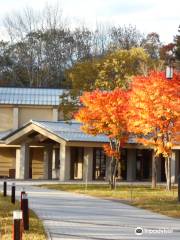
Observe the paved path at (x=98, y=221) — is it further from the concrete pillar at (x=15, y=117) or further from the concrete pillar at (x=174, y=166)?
the concrete pillar at (x=15, y=117)

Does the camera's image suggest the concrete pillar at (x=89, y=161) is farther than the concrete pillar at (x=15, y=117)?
No

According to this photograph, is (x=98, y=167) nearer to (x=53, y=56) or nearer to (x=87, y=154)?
(x=87, y=154)

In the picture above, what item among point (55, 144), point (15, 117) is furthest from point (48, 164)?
point (15, 117)

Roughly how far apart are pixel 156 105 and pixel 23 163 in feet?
62.4

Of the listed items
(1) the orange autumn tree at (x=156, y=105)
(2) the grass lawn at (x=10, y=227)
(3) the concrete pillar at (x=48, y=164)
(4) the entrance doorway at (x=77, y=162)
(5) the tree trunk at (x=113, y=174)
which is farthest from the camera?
(4) the entrance doorway at (x=77, y=162)

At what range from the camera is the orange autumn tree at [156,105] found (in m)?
32.0

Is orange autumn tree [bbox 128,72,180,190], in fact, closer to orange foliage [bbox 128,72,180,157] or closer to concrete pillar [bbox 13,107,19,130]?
orange foliage [bbox 128,72,180,157]

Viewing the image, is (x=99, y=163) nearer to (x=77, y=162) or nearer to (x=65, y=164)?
(x=77, y=162)

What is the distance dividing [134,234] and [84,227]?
160 centimetres

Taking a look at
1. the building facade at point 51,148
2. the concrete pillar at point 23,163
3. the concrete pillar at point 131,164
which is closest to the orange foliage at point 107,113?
the building facade at point 51,148

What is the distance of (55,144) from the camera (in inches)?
2050

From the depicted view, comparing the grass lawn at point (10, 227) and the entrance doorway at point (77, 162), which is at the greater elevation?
the entrance doorway at point (77, 162)

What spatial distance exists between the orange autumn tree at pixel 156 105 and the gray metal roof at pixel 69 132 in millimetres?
12904

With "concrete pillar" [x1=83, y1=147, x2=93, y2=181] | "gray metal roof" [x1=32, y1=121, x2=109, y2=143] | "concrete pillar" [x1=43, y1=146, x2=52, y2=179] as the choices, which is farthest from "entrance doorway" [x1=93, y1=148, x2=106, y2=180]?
"concrete pillar" [x1=43, y1=146, x2=52, y2=179]
